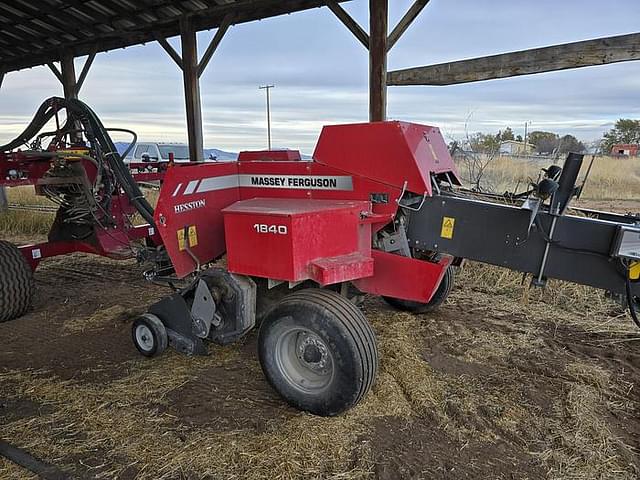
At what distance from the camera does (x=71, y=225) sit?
5598mm

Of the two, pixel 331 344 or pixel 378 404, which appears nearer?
pixel 331 344

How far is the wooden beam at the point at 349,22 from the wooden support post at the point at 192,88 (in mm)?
2530

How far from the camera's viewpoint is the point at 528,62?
16.2ft

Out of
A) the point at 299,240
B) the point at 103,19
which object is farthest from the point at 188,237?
the point at 103,19

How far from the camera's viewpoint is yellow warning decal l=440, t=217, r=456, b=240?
9.85 ft

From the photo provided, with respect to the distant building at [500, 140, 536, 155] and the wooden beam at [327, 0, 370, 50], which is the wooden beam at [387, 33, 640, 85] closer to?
the wooden beam at [327, 0, 370, 50]

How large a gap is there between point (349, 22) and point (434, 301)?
3.57 m

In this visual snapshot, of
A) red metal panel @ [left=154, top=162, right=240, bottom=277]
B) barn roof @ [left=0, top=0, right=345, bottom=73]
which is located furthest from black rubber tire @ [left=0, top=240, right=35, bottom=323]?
barn roof @ [left=0, top=0, right=345, bottom=73]

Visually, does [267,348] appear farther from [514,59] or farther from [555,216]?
[514,59]

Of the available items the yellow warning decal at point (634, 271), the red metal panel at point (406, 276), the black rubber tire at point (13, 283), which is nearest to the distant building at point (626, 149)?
the red metal panel at point (406, 276)

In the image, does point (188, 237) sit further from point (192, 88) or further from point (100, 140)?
point (192, 88)

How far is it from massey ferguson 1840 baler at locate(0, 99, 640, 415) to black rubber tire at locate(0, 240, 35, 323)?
1582 millimetres

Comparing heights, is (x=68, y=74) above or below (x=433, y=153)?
above

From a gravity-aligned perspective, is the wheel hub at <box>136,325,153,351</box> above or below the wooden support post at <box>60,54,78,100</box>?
below
